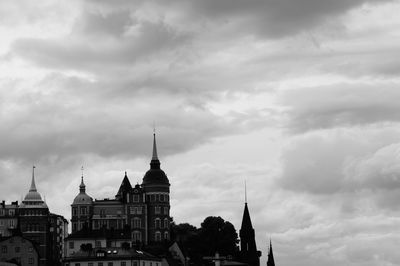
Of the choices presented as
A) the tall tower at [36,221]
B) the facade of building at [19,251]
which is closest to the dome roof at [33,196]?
the tall tower at [36,221]

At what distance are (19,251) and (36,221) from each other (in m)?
24.5

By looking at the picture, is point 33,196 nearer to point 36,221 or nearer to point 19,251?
point 36,221

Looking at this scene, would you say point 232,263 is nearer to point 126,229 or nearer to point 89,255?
point 126,229

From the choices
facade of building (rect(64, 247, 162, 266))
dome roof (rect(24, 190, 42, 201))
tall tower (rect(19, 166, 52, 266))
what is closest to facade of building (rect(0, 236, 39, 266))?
facade of building (rect(64, 247, 162, 266))

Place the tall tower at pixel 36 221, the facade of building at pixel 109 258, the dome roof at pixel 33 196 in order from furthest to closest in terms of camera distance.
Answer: the dome roof at pixel 33 196, the tall tower at pixel 36 221, the facade of building at pixel 109 258

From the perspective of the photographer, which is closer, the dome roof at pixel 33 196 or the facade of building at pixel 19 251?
the facade of building at pixel 19 251

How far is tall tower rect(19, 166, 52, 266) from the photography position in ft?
622

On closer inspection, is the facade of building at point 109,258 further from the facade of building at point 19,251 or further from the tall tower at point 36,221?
the tall tower at point 36,221

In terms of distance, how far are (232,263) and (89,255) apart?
32.8m

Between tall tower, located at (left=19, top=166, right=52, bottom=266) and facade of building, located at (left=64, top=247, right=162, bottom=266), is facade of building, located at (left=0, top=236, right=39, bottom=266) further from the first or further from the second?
tall tower, located at (left=19, top=166, right=52, bottom=266)

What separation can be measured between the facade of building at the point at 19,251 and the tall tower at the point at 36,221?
639 inches

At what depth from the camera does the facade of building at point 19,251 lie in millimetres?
168125

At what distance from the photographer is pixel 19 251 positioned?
16888cm

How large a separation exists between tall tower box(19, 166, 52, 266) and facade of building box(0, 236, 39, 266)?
16220mm
